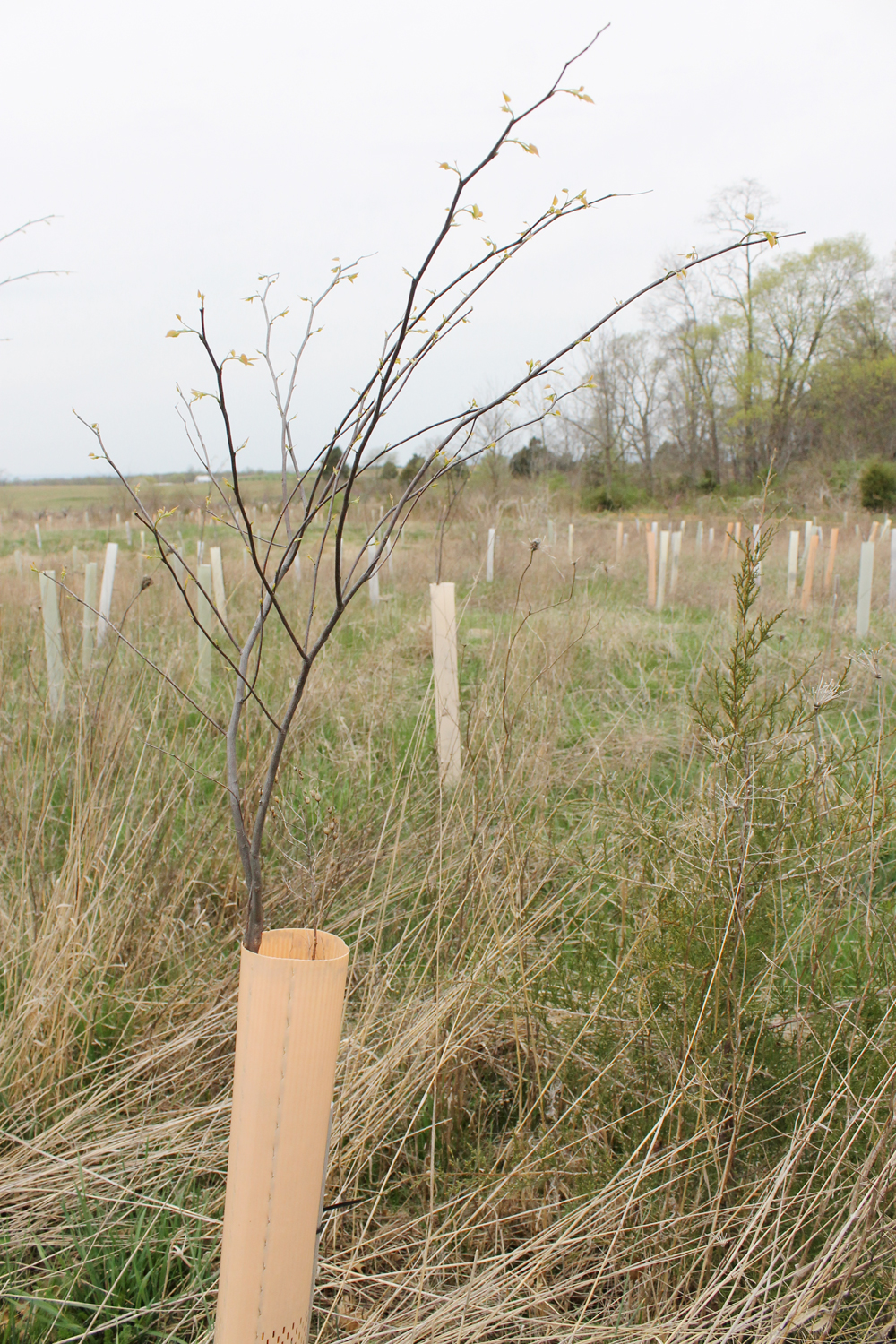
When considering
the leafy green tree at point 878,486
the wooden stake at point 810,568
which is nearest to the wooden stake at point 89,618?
the wooden stake at point 810,568

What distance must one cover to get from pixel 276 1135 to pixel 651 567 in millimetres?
11453

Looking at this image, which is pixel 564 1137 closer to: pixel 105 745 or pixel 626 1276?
pixel 626 1276

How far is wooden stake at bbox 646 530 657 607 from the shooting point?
11.5 metres

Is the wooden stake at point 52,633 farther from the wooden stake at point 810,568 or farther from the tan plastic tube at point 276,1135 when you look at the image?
the wooden stake at point 810,568

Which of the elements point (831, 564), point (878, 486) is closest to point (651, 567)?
point (831, 564)

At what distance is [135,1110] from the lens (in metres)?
1.93

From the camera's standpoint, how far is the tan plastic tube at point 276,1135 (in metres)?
0.90

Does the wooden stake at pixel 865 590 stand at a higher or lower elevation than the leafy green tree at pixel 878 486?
lower

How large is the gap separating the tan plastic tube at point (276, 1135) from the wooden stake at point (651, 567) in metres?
11.2

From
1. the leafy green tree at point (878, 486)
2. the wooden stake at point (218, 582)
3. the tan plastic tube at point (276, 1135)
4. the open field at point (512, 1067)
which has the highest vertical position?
the leafy green tree at point (878, 486)

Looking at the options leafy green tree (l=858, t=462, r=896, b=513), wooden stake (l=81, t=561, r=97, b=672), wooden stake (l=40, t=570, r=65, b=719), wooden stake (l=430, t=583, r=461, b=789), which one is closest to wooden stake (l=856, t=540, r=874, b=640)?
wooden stake (l=430, t=583, r=461, b=789)

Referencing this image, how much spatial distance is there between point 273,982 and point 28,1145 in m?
1.21

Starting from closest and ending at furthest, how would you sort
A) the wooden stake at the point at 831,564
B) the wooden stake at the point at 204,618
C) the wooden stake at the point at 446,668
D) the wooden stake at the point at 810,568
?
the wooden stake at the point at 446,668
the wooden stake at the point at 204,618
the wooden stake at the point at 810,568
the wooden stake at the point at 831,564

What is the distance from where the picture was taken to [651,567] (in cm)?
1175
